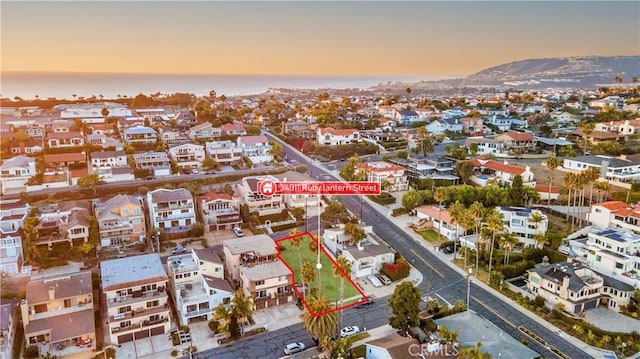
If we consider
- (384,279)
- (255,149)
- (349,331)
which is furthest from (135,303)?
(255,149)

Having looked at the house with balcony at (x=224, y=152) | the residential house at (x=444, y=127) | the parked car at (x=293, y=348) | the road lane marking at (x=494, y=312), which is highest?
the residential house at (x=444, y=127)

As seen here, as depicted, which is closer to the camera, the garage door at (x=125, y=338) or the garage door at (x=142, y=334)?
the garage door at (x=125, y=338)

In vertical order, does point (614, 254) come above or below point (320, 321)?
above

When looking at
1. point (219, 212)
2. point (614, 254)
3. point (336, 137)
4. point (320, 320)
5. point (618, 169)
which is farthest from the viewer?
point (336, 137)

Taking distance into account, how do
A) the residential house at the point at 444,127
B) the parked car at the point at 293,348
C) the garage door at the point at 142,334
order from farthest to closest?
the residential house at the point at 444,127
the garage door at the point at 142,334
the parked car at the point at 293,348

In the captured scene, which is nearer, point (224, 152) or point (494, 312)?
point (494, 312)

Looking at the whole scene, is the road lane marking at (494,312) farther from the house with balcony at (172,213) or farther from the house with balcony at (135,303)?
the house with balcony at (172,213)

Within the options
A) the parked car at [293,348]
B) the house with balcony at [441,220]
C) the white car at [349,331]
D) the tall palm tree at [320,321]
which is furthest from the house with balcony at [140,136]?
the tall palm tree at [320,321]

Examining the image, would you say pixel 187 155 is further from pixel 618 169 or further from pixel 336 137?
pixel 618 169
